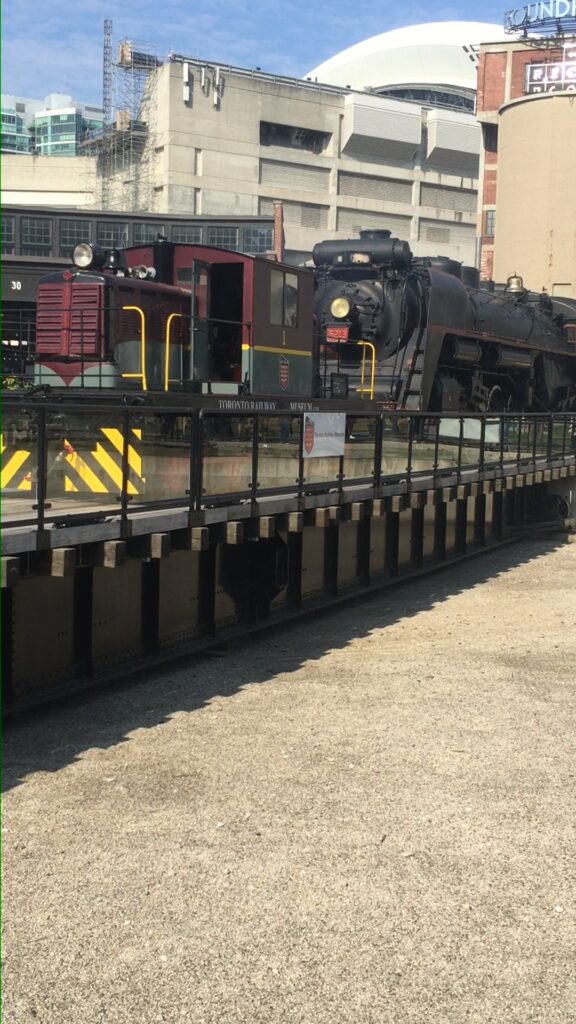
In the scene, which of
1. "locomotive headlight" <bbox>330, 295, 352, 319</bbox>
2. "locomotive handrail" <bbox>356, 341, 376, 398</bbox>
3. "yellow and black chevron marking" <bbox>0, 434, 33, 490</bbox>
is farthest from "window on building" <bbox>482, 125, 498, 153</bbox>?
"yellow and black chevron marking" <bbox>0, 434, 33, 490</bbox>

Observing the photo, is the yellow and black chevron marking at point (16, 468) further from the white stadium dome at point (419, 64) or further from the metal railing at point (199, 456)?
the white stadium dome at point (419, 64)

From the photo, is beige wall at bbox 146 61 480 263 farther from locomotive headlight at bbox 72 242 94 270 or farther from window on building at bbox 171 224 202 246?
locomotive headlight at bbox 72 242 94 270

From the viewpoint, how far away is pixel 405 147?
80125mm

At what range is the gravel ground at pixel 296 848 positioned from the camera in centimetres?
446

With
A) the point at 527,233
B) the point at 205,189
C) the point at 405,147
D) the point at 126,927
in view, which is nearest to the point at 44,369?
the point at 126,927

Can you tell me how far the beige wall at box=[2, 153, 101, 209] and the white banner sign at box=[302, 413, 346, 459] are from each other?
2700 inches

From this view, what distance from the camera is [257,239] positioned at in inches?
1716

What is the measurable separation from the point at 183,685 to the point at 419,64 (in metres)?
113

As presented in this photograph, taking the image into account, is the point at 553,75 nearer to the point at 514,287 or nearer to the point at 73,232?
the point at 73,232

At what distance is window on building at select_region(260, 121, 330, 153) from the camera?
73.9 metres

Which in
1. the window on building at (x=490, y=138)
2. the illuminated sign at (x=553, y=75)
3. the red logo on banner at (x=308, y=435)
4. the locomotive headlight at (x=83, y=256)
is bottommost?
the red logo on banner at (x=308, y=435)

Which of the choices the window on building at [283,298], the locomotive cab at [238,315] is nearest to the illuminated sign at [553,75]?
the window on building at [283,298]

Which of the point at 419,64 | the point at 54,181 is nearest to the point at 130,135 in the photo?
the point at 54,181

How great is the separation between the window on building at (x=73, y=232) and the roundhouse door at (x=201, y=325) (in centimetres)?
2984
